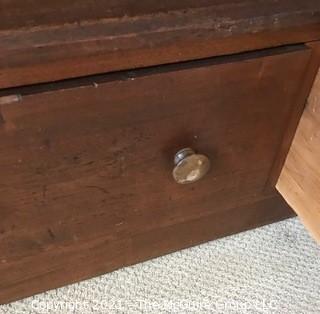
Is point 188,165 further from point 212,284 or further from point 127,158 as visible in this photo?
point 212,284

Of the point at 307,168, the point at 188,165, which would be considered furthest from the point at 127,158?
the point at 307,168

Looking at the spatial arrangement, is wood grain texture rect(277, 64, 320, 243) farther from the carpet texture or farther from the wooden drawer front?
the carpet texture

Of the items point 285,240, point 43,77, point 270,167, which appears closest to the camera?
point 43,77

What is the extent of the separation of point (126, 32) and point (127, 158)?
6.4 inches

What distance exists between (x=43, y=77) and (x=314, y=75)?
0.32 meters

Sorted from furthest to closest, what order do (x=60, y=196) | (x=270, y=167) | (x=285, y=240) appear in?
1. (x=285, y=240)
2. (x=270, y=167)
3. (x=60, y=196)

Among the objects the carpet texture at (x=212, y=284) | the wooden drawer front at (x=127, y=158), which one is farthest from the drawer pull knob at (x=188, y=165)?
the carpet texture at (x=212, y=284)

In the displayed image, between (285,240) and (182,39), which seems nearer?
(182,39)

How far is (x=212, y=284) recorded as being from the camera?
31.0 inches

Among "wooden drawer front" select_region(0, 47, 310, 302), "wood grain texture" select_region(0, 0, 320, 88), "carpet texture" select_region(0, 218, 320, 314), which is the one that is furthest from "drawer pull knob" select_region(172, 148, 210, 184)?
"carpet texture" select_region(0, 218, 320, 314)

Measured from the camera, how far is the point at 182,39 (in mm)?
497

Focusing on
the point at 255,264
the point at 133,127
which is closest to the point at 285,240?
the point at 255,264

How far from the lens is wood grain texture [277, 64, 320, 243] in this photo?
63 cm

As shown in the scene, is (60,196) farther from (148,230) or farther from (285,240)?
(285,240)
